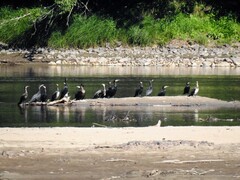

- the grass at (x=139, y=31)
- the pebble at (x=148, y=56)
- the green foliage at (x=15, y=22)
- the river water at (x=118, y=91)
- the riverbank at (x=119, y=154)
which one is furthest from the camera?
the green foliage at (x=15, y=22)

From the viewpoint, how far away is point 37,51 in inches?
1941

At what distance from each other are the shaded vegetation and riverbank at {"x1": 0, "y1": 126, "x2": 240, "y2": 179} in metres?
32.1

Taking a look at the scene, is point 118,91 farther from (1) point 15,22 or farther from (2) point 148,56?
(1) point 15,22

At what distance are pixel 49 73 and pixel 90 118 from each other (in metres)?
19.4

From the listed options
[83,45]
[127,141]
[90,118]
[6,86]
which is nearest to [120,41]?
[83,45]

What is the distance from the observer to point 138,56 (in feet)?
157

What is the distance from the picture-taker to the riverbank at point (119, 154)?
13.4 m

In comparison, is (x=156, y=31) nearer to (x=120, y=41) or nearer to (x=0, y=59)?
(x=120, y=41)

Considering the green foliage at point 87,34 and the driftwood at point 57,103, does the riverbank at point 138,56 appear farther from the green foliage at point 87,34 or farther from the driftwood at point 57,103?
the driftwood at point 57,103

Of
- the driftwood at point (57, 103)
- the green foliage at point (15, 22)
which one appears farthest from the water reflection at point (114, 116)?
the green foliage at point (15, 22)

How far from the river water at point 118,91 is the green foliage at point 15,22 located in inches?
163

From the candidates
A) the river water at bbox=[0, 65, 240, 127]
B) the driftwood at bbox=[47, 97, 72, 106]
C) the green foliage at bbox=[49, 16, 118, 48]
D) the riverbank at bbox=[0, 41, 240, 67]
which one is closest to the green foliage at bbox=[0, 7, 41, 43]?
the riverbank at bbox=[0, 41, 240, 67]

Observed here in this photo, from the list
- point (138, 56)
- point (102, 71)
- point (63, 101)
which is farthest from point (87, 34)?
point (63, 101)

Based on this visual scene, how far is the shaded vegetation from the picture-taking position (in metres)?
49.6
